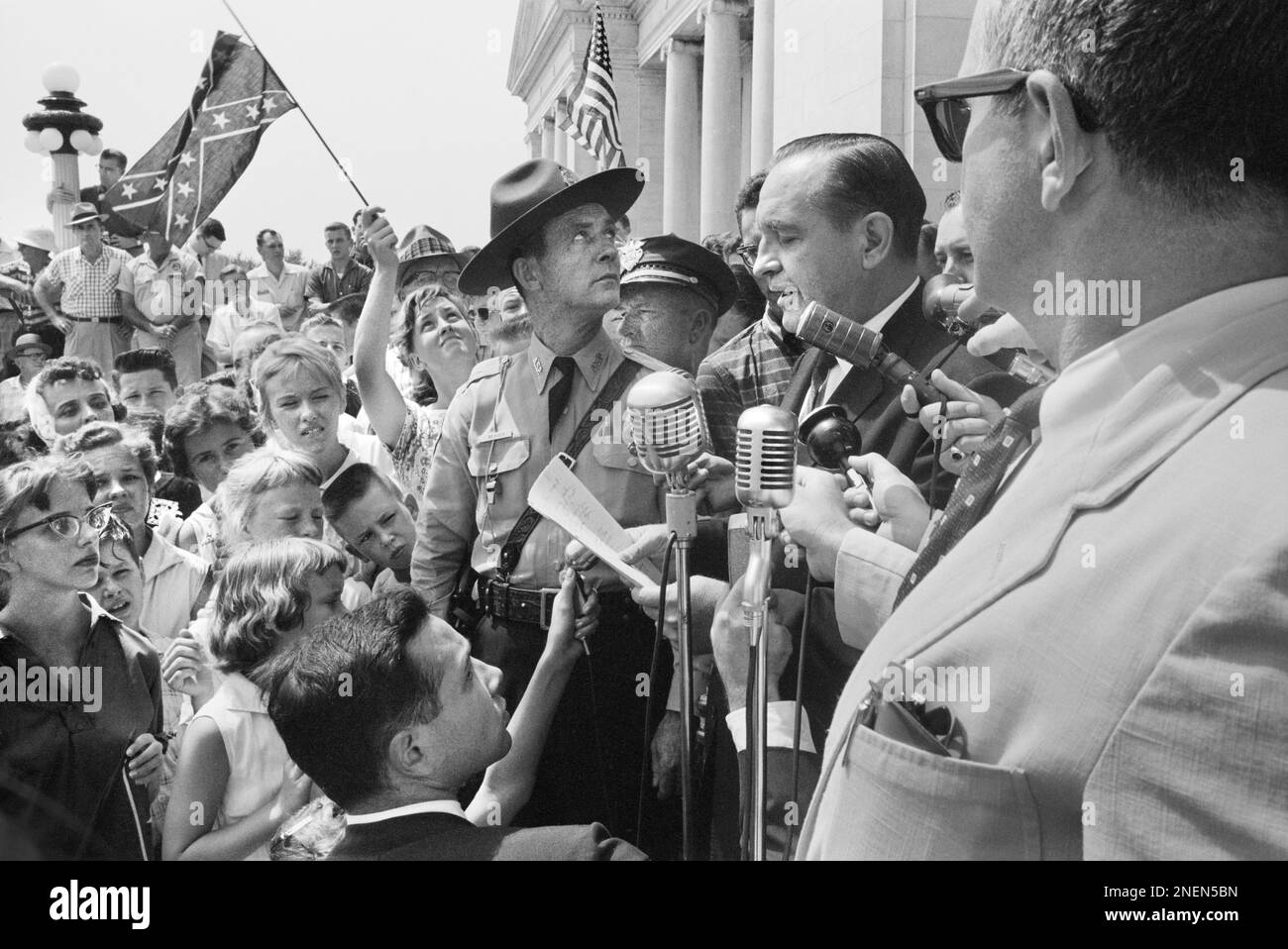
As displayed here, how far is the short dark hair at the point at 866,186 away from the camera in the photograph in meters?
3.04

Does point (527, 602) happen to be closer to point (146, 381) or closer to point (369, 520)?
point (369, 520)

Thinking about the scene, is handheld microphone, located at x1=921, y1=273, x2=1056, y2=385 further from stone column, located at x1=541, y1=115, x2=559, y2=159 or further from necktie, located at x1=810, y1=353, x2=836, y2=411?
stone column, located at x1=541, y1=115, x2=559, y2=159

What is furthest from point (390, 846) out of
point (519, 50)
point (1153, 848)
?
point (519, 50)

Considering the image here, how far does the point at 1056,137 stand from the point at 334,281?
386 inches

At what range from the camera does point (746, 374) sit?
3.97 metres

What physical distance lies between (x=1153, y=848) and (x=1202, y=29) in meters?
0.75

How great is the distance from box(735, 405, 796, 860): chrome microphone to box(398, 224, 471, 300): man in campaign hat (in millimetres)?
4141

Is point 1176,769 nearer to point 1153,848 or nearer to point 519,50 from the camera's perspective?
point 1153,848

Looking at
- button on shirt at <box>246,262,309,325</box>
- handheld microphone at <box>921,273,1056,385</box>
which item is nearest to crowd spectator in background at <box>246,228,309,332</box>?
button on shirt at <box>246,262,309,325</box>

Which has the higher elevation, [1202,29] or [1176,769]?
[1202,29]

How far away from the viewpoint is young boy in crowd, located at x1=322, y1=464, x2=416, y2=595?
4.37m

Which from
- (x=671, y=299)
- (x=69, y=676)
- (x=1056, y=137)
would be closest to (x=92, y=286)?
(x=671, y=299)
